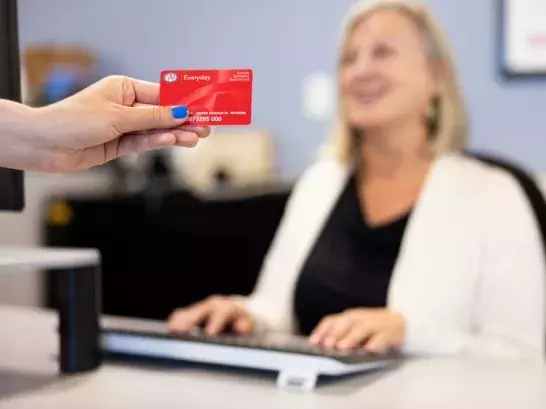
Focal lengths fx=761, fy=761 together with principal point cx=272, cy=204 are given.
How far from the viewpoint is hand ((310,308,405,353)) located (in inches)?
36.3

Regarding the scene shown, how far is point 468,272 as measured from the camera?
1225 mm

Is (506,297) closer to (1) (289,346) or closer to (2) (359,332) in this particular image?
(2) (359,332)

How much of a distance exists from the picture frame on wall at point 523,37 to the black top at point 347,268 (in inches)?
39.5

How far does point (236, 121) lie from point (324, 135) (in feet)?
5.96

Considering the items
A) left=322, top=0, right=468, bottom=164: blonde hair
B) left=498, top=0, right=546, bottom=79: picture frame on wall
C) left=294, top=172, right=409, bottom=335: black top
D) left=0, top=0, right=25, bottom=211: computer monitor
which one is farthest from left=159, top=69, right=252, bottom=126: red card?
left=498, top=0, right=546, bottom=79: picture frame on wall

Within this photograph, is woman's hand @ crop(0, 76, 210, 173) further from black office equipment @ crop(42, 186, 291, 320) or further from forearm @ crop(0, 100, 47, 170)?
black office equipment @ crop(42, 186, 291, 320)

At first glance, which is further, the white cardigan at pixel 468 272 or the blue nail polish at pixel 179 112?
the white cardigan at pixel 468 272

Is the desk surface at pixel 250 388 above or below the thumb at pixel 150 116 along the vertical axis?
below

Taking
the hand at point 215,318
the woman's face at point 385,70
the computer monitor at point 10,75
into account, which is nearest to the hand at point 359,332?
the hand at point 215,318

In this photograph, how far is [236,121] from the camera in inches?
23.0

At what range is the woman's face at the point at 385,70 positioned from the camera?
1388 mm

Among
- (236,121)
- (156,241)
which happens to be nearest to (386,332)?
(236,121)

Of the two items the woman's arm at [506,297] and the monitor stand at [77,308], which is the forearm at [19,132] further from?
the woman's arm at [506,297]

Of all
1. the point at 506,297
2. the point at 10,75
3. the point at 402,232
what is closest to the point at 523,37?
the point at 402,232
